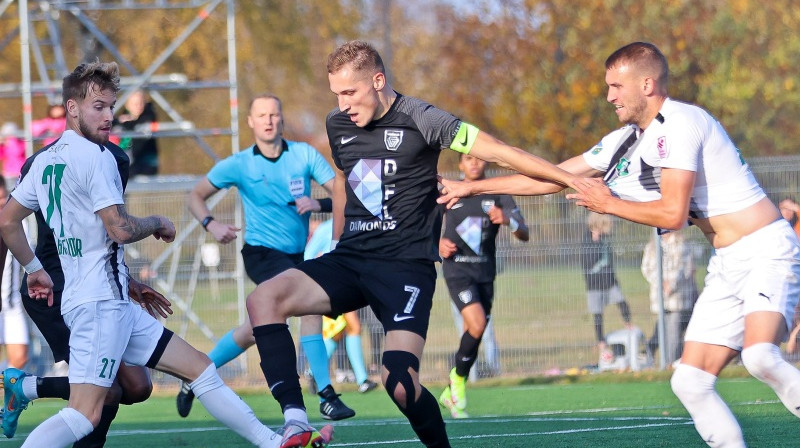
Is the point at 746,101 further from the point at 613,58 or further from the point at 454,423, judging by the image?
the point at 613,58

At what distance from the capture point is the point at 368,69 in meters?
6.57

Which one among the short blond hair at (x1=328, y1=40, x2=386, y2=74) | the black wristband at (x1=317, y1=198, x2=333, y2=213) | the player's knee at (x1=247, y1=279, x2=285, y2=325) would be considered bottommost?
the player's knee at (x1=247, y1=279, x2=285, y2=325)

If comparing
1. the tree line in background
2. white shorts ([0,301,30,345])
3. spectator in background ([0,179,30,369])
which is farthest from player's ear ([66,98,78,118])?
the tree line in background

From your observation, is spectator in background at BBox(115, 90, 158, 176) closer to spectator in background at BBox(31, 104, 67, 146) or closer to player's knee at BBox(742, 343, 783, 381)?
spectator in background at BBox(31, 104, 67, 146)

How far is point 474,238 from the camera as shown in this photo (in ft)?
38.0

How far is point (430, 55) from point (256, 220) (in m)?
32.5

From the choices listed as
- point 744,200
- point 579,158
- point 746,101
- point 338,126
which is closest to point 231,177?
point 338,126

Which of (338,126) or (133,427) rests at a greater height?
(338,126)

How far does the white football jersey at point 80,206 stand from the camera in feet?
18.8

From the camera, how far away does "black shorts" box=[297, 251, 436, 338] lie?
6547 mm

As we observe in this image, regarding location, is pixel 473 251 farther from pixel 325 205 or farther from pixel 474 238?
pixel 325 205

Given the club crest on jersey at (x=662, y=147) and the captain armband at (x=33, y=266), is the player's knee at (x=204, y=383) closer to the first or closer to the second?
the captain armband at (x=33, y=266)

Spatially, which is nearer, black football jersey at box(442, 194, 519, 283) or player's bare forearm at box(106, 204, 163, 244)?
player's bare forearm at box(106, 204, 163, 244)

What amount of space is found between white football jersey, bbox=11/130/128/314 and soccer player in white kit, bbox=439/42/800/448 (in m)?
2.35
